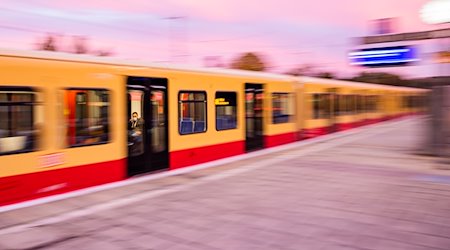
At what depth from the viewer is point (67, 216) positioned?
594cm

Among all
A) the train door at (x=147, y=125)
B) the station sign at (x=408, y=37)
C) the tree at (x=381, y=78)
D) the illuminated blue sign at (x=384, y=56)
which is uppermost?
the tree at (x=381, y=78)

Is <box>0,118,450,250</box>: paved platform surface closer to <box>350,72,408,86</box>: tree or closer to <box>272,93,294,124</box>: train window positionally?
<box>272,93,294,124</box>: train window

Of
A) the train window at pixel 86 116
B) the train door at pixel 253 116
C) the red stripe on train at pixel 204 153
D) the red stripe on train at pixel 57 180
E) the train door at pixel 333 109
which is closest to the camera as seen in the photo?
the red stripe on train at pixel 57 180

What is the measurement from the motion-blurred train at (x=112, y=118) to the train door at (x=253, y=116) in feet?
0.10

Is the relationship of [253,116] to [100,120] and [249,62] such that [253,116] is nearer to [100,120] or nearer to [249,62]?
[100,120]

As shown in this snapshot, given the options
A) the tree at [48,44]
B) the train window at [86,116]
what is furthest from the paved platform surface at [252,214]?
the tree at [48,44]

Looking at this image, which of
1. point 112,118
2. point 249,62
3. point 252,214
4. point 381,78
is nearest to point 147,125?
point 112,118

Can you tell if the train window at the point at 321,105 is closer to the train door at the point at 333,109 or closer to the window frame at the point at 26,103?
the train door at the point at 333,109

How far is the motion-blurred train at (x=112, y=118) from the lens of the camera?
6.50 meters

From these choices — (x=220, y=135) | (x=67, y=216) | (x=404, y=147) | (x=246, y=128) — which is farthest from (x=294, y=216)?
(x=404, y=147)

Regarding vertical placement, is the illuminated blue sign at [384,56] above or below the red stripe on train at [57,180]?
above

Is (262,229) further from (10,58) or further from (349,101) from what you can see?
(349,101)

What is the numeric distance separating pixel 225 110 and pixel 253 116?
1673mm

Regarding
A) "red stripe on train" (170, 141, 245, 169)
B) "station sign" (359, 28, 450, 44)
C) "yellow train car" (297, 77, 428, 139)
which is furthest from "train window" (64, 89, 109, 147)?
"yellow train car" (297, 77, 428, 139)
